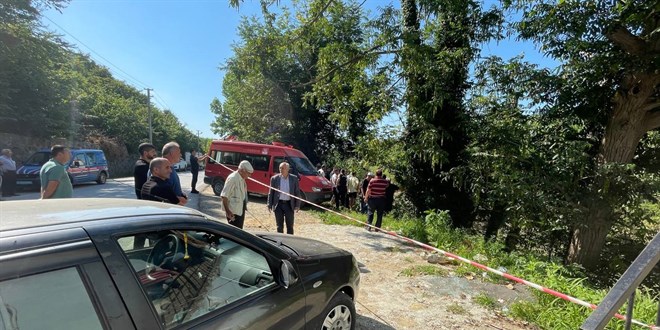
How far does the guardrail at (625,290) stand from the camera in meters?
1.26

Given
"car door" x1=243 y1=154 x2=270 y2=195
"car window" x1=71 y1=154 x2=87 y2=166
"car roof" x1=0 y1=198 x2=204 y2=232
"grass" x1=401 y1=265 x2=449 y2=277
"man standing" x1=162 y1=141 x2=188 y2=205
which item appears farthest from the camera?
"car window" x1=71 y1=154 x2=87 y2=166

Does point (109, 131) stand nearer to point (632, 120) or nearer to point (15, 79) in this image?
point (15, 79)

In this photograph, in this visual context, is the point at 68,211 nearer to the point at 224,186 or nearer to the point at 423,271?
the point at 224,186

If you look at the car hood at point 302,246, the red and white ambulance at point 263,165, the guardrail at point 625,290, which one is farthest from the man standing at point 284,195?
the red and white ambulance at point 263,165

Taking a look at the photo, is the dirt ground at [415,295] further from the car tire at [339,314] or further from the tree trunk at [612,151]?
the tree trunk at [612,151]

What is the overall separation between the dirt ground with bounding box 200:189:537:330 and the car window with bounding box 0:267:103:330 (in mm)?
2968

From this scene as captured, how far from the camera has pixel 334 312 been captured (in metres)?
2.80

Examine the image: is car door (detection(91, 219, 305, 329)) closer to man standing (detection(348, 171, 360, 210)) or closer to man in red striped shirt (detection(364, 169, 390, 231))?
man in red striped shirt (detection(364, 169, 390, 231))

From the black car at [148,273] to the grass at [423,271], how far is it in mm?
2897

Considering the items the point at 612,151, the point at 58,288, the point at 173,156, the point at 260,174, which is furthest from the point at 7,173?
the point at 612,151

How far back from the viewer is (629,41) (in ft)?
20.8

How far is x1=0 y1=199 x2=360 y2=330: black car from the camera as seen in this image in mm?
1208

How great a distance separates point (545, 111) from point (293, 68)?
56.6 ft

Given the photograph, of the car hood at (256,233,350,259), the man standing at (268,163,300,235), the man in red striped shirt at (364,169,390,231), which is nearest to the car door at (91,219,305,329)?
the car hood at (256,233,350,259)
